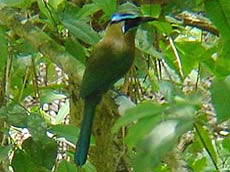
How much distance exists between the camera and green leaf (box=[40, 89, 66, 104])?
1.72m

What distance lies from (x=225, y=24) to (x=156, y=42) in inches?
24.1

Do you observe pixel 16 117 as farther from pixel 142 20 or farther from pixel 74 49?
pixel 142 20

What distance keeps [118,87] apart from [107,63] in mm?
184

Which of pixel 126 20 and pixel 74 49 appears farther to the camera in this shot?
pixel 126 20

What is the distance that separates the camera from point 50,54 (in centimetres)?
128

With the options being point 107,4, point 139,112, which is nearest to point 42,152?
point 107,4

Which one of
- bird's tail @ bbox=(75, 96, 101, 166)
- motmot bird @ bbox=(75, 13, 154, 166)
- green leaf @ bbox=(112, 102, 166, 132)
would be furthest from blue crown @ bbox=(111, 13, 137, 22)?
green leaf @ bbox=(112, 102, 166, 132)

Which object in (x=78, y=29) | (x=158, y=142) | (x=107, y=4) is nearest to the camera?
(x=158, y=142)

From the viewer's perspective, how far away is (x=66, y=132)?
1210 millimetres

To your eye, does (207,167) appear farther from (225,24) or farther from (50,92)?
(225,24)

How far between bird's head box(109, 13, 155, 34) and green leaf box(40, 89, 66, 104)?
30 cm

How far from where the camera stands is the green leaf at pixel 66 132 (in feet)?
3.94

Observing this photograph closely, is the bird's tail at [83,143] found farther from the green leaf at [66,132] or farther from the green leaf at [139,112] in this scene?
the green leaf at [139,112]

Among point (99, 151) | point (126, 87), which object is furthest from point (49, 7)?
point (99, 151)
